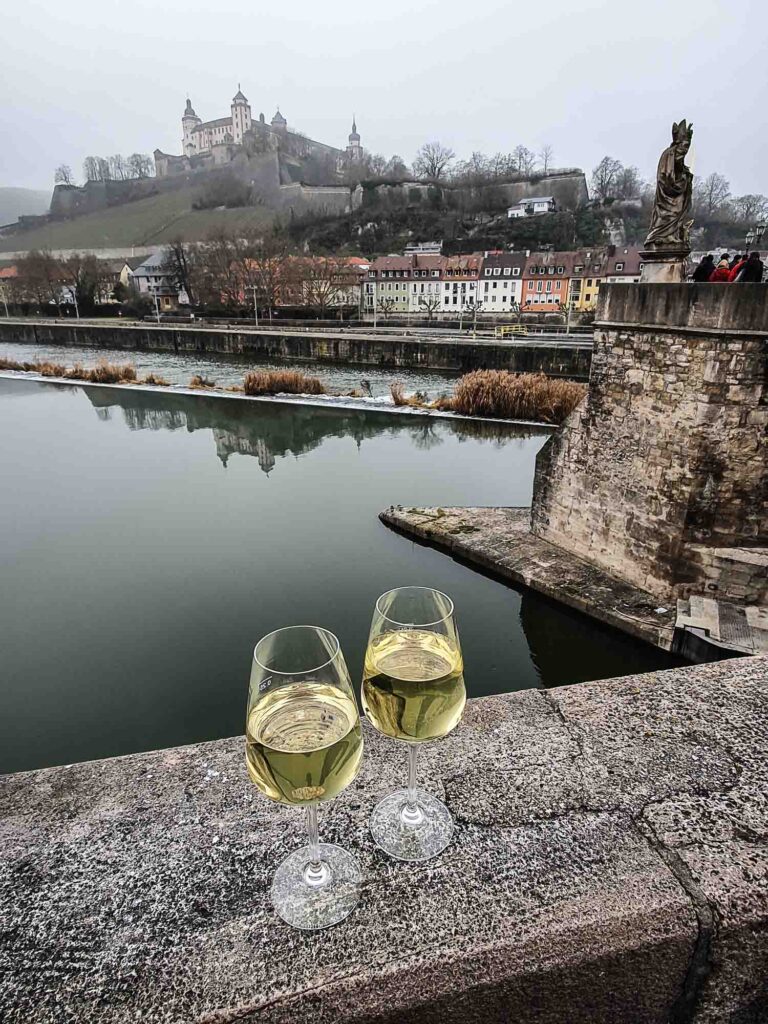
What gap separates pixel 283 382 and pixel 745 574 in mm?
20849

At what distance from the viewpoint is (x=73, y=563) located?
1019 centimetres

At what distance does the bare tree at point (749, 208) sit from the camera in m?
72.9

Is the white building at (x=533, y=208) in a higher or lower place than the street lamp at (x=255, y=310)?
higher

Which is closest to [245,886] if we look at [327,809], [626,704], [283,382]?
[327,809]

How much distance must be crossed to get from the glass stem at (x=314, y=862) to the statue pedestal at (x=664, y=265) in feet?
25.5

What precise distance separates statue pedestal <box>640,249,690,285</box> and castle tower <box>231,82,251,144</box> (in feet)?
391

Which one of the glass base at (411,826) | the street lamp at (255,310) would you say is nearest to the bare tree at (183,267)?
the street lamp at (255,310)

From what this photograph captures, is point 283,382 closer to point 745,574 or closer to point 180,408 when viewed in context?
point 180,408

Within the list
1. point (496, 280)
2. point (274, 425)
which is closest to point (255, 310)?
point (496, 280)

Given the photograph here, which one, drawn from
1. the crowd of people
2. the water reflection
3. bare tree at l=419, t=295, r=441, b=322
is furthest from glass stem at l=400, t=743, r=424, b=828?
bare tree at l=419, t=295, r=441, b=322

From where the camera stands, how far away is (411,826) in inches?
42.5

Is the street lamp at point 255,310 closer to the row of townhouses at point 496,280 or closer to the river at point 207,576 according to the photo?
the row of townhouses at point 496,280

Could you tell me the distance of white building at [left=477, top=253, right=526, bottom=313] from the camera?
54.1 meters

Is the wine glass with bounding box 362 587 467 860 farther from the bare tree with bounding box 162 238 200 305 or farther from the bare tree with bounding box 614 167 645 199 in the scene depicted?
the bare tree with bounding box 614 167 645 199
